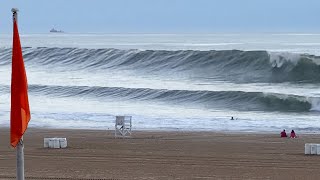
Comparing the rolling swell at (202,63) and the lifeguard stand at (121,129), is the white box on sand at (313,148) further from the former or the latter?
the rolling swell at (202,63)

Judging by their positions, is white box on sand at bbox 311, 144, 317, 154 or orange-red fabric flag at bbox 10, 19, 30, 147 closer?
orange-red fabric flag at bbox 10, 19, 30, 147

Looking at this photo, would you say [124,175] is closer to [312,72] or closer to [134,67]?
[312,72]

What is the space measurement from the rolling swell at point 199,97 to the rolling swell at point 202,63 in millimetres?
7909

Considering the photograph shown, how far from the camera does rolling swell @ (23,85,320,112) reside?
3344 cm

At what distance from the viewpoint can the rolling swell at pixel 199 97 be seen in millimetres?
33438

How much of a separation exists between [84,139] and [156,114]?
9.31 m

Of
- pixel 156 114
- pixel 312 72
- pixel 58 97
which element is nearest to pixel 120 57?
pixel 312 72

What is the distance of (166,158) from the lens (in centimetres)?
1608

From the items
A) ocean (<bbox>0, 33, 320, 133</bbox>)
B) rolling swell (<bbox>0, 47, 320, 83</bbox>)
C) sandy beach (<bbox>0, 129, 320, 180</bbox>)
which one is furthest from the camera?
rolling swell (<bbox>0, 47, 320, 83</bbox>)

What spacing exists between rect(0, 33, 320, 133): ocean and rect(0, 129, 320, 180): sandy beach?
12.5ft

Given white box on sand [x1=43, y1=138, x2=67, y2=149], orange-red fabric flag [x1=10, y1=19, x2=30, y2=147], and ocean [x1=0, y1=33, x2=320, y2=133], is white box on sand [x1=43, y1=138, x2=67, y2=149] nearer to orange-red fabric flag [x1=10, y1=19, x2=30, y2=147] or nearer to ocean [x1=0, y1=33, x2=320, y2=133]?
ocean [x1=0, y1=33, x2=320, y2=133]

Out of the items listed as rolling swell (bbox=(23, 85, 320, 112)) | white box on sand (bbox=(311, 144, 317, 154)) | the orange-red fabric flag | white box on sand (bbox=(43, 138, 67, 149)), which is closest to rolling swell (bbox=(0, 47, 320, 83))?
rolling swell (bbox=(23, 85, 320, 112))

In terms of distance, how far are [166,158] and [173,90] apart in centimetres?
2300

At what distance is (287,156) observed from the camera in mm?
16609
